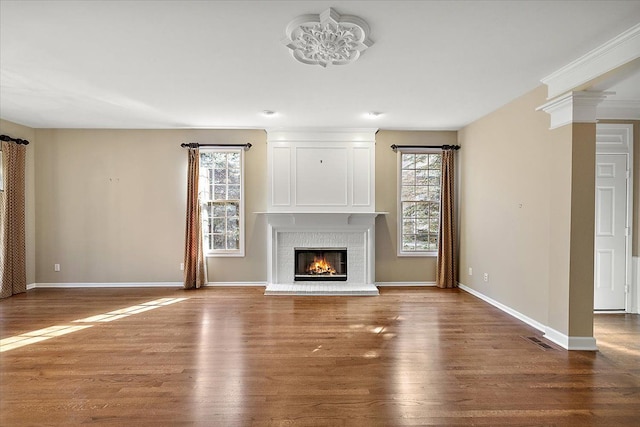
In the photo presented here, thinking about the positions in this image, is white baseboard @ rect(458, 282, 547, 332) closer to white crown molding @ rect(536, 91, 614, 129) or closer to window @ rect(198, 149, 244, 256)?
white crown molding @ rect(536, 91, 614, 129)

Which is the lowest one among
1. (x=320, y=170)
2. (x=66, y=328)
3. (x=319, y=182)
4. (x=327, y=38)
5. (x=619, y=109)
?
(x=66, y=328)

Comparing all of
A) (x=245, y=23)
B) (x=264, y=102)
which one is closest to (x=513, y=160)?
(x=264, y=102)

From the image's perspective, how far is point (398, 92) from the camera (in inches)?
157

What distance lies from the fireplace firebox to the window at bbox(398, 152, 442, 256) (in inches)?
43.4

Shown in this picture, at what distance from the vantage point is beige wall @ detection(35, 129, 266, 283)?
229 inches

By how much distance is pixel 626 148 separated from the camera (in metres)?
4.35

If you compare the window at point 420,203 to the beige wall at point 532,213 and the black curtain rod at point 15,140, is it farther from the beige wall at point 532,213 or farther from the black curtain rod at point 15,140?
the black curtain rod at point 15,140

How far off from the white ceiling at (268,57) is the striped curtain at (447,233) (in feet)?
3.55

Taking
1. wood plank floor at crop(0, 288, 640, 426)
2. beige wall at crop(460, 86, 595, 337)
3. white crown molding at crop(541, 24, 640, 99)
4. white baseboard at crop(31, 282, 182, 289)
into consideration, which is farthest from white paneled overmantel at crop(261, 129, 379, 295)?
white crown molding at crop(541, 24, 640, 99)

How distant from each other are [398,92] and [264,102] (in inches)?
66.9

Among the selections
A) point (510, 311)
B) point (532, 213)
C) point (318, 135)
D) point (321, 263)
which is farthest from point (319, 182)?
point (510, 311)

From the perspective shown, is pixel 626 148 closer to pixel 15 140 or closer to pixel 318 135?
pixel 318 135

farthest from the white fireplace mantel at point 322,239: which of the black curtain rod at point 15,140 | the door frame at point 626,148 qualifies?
the black curtain rod at point 15,140

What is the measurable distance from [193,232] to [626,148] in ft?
20.8
